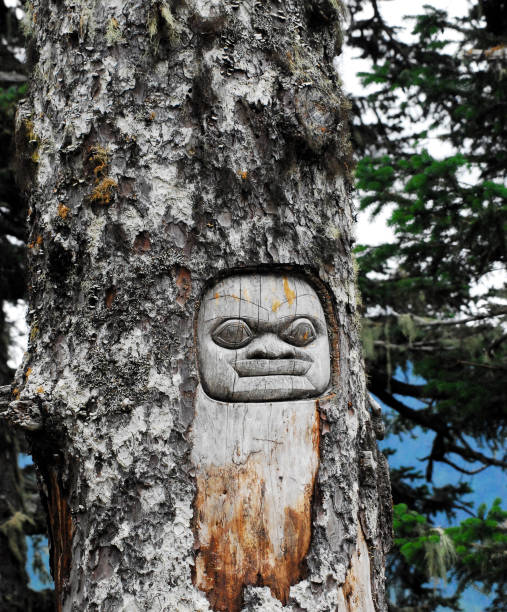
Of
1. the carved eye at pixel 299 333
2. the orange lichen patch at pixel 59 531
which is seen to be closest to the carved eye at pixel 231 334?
the carved eye at pixel 299 333

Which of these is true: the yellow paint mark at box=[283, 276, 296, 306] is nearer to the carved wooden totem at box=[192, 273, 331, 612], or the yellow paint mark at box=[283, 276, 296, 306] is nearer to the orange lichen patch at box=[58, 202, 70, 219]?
the carved wooden totem at box=[192, 273, 331, 612]

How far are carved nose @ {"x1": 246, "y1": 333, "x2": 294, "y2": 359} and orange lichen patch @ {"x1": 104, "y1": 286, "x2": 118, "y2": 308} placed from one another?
532 mm

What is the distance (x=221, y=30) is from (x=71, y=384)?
144cm

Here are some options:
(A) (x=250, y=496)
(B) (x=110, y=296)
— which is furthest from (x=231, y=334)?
(A) (x=250, y=496)

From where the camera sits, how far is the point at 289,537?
211 centimetres

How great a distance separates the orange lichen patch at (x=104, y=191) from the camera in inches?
87.5

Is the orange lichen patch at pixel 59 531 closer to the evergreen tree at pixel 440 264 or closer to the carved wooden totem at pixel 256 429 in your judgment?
the carved wooden totem at pixel 256 429

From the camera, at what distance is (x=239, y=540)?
2.04 m

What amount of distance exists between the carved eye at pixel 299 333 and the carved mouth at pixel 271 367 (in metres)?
0.08

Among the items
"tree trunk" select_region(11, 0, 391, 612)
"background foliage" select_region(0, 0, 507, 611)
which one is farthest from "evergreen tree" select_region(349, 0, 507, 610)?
"tree trunk" select_region(11, 0, 391, 612)

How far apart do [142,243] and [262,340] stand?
0.57m

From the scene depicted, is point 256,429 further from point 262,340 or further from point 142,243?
point 142,243

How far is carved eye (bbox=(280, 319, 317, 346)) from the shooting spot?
233 cm

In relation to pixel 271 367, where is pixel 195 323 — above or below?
above
